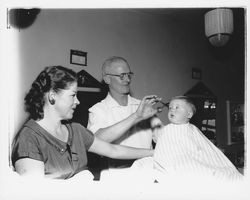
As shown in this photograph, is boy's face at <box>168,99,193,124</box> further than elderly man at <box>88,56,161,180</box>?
No

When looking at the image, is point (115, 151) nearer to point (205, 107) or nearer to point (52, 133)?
point (52, 133)

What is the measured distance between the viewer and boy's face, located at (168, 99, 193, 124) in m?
1.47

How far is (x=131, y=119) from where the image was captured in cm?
147

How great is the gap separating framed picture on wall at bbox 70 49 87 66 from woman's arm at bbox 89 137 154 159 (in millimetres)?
922

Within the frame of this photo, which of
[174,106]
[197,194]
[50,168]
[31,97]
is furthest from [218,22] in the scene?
[50,168]

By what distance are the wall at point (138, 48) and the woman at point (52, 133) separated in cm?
45

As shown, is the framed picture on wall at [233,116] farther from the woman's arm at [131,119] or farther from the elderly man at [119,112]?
Result: the woman's arm at [131,119]

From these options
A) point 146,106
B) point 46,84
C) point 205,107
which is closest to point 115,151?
point 146,106

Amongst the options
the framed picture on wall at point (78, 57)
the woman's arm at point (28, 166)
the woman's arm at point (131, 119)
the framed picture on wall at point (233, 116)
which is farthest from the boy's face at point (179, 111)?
the framed picture on wall at point (233, 116)

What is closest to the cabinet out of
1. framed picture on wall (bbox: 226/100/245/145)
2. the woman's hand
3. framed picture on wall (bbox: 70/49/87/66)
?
framed picture on wall (bbox: 226/100/245/145)

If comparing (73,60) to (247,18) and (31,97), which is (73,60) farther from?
(247,18)

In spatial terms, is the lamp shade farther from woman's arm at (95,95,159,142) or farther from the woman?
the woman

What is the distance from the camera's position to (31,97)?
1.25 metres
